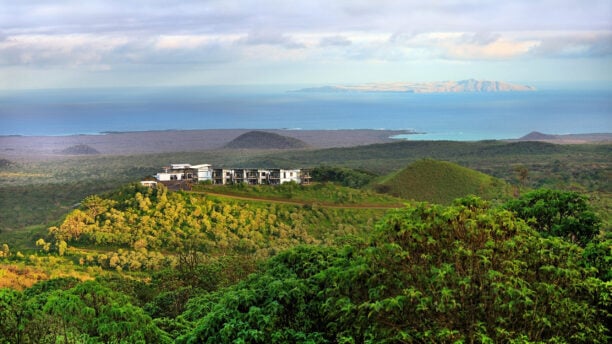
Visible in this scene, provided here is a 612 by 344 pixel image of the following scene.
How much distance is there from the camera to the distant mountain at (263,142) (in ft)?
434

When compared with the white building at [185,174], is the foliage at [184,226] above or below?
below

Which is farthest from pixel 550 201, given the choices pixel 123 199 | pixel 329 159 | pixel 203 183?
pixel 329 159

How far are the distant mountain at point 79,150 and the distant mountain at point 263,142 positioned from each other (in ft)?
82.6

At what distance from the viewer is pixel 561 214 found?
17.3 meters

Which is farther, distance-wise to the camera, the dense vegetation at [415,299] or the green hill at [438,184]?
the green hill at [438,184]

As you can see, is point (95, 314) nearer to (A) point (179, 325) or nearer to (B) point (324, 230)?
(A) point (179, 325)

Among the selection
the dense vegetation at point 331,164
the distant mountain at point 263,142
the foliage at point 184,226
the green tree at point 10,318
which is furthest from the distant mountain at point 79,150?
the green tree at point 10,318

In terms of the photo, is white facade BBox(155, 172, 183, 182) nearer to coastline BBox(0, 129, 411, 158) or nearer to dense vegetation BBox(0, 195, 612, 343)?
dense vegetation BBox(0, 195, 612, 343)

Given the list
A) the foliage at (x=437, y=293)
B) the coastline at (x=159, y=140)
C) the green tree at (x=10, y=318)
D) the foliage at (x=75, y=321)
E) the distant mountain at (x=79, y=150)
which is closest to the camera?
the foliage at (x=437, y=293)

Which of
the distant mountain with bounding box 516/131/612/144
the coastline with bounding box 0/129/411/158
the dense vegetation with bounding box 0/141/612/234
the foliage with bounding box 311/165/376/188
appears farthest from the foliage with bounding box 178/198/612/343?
the distant mountain with bounding box 516/131/612/144

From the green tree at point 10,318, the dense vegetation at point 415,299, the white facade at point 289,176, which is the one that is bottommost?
the white facade at point 289,176

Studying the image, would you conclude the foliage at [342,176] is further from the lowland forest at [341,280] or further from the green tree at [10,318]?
the green tree at [10,318]

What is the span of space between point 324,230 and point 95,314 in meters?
28.6

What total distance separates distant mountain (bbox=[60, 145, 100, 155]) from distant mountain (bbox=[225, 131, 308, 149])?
25170 mm
